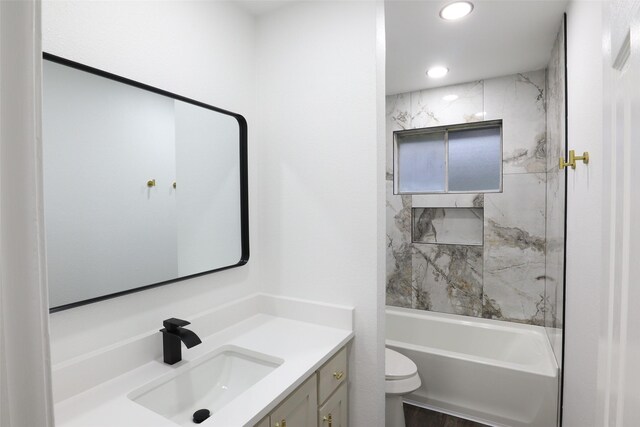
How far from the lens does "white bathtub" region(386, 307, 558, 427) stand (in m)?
2.15

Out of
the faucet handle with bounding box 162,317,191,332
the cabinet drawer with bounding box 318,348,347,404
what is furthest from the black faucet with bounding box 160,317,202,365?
the cabinet drawer with bounding box 318,348,347,404

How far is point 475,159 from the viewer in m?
3.07

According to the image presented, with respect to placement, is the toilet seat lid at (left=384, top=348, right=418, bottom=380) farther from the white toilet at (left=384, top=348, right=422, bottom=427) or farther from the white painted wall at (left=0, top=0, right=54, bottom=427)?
the white painted wall at (left=0, top=0, right=54, bottom=427)

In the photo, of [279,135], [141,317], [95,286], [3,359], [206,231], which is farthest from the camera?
[279,135]

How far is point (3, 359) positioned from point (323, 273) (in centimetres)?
148

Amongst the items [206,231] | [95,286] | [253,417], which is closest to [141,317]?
[95,286]

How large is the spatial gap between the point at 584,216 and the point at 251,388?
157 centimetres

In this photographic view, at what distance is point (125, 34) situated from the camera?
123 cm

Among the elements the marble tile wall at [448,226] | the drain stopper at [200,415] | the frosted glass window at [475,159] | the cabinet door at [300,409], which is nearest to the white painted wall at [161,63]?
the drain stopper at [200,415]

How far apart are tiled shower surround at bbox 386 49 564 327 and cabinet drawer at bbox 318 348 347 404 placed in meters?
1.80

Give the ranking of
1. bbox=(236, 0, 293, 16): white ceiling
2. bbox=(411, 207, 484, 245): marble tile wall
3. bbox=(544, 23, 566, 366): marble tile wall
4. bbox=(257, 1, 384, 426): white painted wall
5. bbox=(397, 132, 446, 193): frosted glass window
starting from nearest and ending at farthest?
bbox=(257, 1, 384, 426): white painted wall
bbox=(236, 0, 293, 16): white ceiling
bbox=(544, 23, 566, 366): marble tile wall
bbox=(411, 207, 484, 245): marble tile wall
bbox=(397, 132, 446, 193): frosted glass window

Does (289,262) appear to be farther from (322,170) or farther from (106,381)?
(106,381)

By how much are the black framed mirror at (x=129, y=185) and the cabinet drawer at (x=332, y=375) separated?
2.26ft

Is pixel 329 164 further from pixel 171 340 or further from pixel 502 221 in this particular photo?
pixel 502 221
